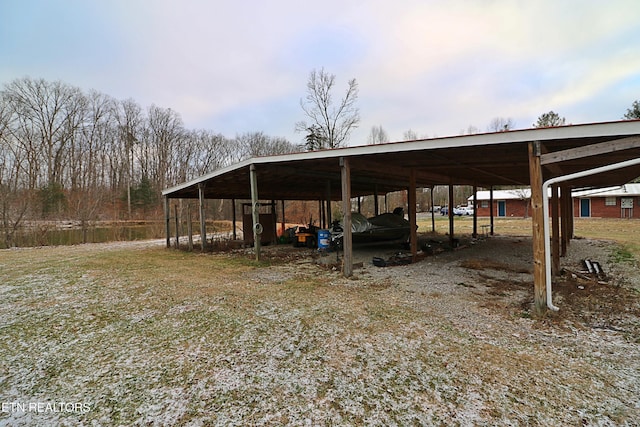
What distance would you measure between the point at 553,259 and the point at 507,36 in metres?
7.76

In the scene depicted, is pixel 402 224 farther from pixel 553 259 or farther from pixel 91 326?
pixel 91 326

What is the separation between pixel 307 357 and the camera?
9.33 ft

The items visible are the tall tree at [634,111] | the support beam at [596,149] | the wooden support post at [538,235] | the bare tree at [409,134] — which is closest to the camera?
the support beam at [596,149]

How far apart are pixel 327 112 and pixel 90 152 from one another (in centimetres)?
2105

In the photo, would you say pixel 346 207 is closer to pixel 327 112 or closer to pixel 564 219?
pixel 564 219

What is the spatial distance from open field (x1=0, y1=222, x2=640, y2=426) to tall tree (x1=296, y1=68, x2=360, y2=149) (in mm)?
20524

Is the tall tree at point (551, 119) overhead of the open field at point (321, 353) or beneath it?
overhead

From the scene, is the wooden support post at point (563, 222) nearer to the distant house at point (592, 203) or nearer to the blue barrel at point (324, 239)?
the blue barrel at point (324, 239)

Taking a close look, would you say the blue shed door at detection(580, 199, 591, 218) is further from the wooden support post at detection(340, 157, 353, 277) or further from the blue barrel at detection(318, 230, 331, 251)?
the wooden support post at detection(340, 157, 353, 277)

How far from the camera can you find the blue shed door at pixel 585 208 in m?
23.0

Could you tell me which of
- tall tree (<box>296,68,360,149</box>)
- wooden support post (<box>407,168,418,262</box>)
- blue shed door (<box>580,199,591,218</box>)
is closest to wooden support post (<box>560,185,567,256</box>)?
wooden support post (<box>407,168,418,262</box>)

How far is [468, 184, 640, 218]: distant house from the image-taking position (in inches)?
830

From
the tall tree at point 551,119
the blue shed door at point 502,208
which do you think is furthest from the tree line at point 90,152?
the tall tree at point 551,119

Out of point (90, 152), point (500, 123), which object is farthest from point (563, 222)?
point (90, 152)
